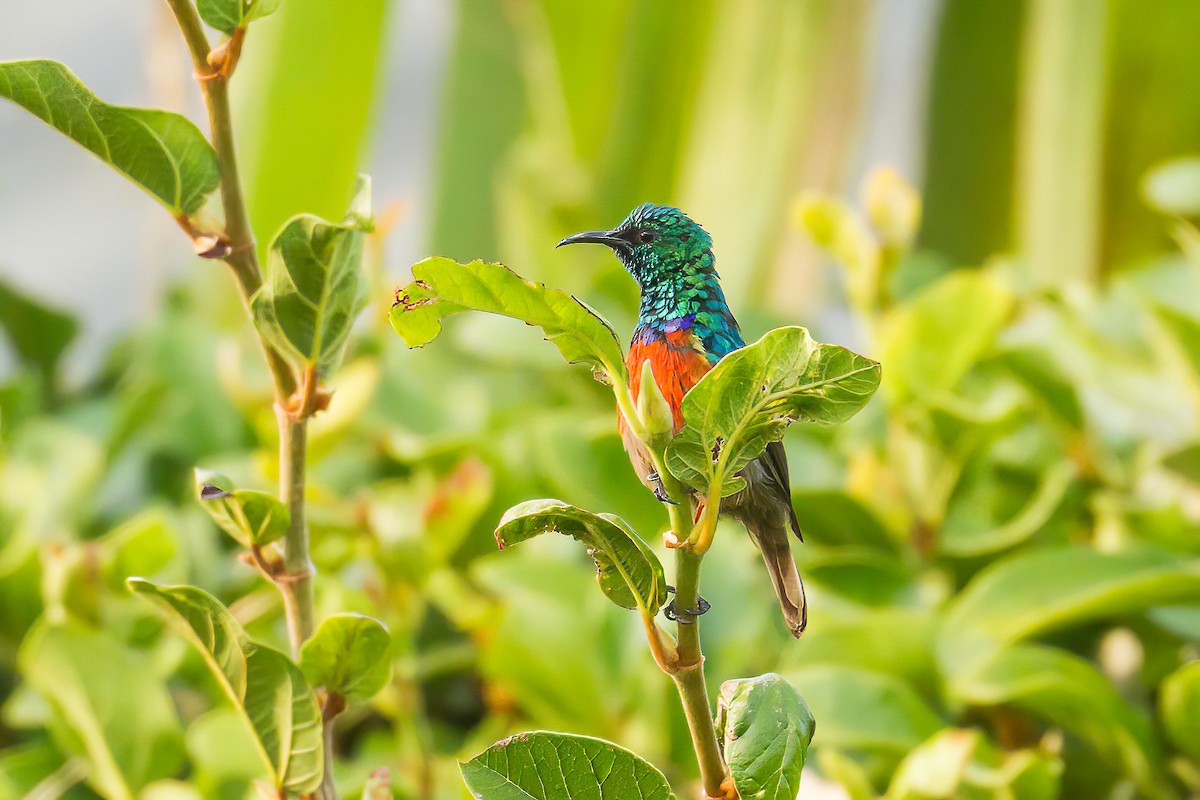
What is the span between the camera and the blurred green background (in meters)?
0.51

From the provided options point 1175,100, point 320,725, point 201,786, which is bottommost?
point 201,786

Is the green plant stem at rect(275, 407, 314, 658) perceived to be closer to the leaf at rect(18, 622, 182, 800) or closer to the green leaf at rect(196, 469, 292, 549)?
the green leaf at rect(196, 469, 292, 549)

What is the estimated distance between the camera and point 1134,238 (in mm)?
926

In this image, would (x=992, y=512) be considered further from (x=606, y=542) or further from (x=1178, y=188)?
(x=606, y=542)

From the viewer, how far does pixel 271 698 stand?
0.30m

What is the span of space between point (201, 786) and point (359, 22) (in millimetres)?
588

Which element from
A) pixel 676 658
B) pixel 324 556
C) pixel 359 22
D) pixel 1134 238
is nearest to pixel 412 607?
pixel 324 556

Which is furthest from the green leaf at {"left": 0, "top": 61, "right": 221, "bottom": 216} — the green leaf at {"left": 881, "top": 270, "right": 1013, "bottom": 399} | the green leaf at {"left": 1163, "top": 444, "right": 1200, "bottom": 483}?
the green leaf at {"left": 1163, "top": 444, "right": 1200, "bottom": 483}

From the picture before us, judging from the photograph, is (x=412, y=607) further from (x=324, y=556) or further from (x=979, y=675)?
(x=979, y=675)

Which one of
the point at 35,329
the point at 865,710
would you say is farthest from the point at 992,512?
the point at 35,329

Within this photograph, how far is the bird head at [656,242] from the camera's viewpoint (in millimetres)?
261

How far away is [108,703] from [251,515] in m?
0.28

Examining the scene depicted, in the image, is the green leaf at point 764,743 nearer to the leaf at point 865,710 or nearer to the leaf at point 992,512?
the leaf at point 865,710

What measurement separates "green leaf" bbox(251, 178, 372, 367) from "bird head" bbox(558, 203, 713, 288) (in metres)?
0.06
